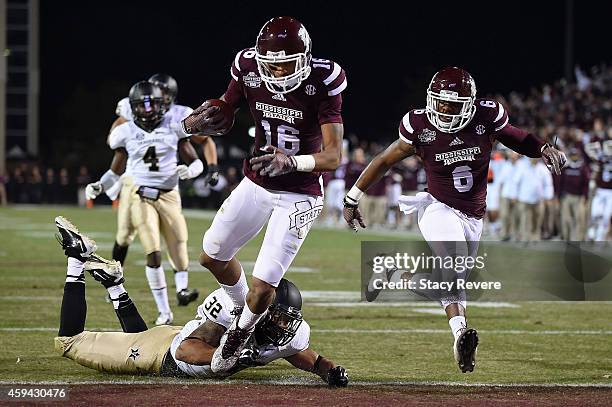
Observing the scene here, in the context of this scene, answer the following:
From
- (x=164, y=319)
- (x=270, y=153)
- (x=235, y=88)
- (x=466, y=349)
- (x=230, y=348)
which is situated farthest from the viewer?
(x=164, y=319)

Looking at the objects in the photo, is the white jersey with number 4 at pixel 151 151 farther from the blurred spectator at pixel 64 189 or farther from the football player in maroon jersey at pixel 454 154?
the blurred spectator at pixel 64 189

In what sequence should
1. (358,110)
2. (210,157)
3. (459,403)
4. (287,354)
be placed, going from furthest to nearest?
(358,110) → (210,157) → (287,354) → (459,403)

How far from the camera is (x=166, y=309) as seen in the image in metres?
8.39

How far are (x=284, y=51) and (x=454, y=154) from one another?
138 centimetres

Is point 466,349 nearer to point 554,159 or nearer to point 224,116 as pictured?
point 554,159

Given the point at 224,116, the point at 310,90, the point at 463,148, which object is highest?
the point at 310,90

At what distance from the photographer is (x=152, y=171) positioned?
360 inches

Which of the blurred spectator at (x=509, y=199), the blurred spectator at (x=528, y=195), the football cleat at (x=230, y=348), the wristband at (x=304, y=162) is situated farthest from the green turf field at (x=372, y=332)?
the blurred spectator at (x=509, y=199)

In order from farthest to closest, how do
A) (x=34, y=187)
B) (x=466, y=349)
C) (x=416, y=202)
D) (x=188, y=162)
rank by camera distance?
(x=34, y=187) → (x=188, y=162) → (x=416, y=202) → (x=466, y=349)

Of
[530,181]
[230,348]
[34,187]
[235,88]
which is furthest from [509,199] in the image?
[34,187]

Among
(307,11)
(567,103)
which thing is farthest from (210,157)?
(307,11)

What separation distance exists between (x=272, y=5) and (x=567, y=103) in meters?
20.8

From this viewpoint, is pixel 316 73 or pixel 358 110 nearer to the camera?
pixel 316 73

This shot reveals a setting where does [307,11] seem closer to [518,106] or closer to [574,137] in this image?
[518,106]
